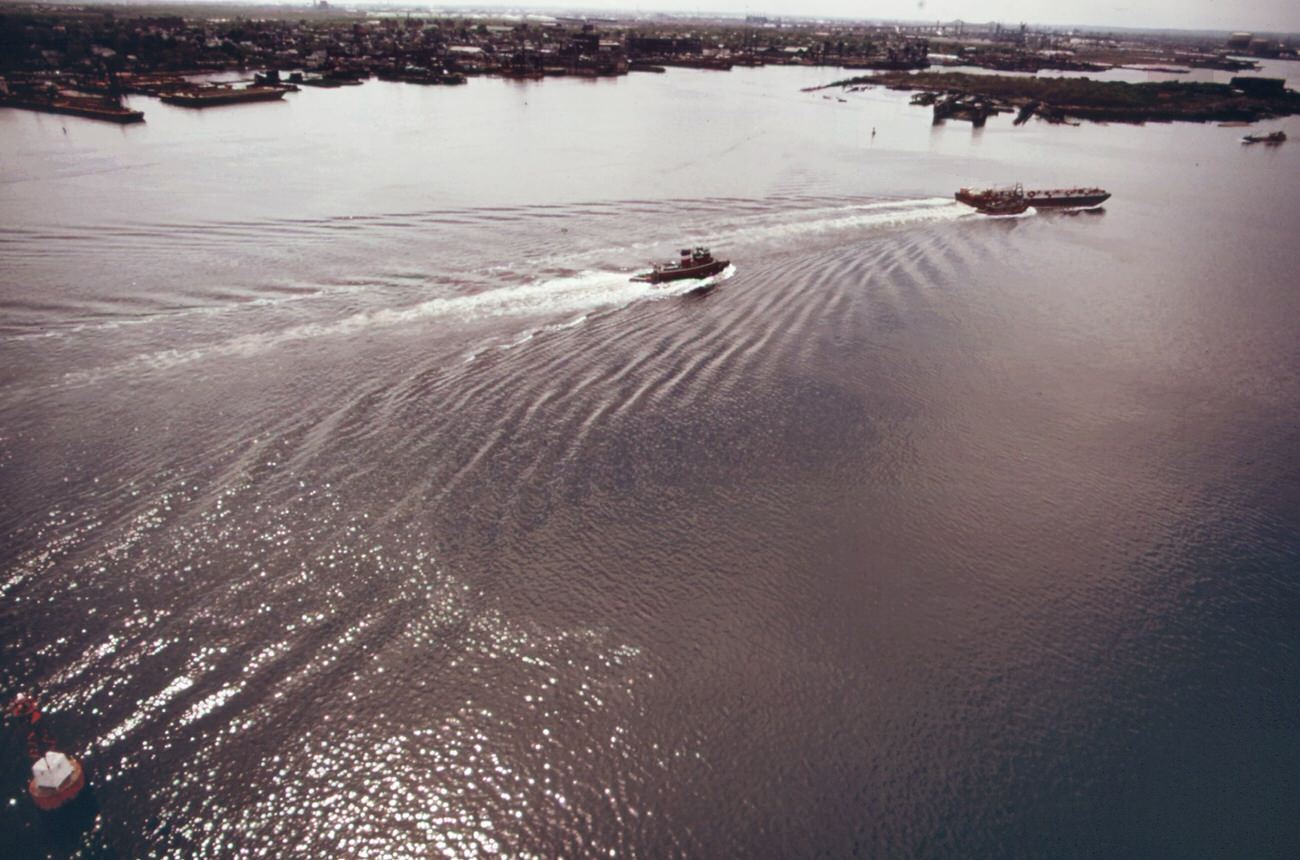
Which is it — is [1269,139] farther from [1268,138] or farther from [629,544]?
[629,544]

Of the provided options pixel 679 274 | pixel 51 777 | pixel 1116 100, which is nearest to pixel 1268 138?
pixel 1116 100

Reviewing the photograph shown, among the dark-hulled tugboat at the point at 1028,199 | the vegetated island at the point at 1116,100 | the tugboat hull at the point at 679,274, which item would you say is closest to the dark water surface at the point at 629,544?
the tugboat hull at the point at 679,274

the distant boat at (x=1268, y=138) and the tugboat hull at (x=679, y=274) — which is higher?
the distant boat at (x=1268, y=138)

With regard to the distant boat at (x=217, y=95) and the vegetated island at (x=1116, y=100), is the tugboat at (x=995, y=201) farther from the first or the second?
the distant boat at (x=217, y=95)

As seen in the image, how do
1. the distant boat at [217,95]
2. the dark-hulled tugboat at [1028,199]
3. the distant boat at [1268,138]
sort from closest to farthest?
the dark-hulled tugboat at [1028,199] → the distant boat at [217,95] → the distant boat at [1268,138]

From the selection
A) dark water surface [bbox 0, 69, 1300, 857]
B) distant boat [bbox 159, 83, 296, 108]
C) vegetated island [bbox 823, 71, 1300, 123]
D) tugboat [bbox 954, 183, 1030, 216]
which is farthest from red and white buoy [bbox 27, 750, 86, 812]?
vegetated island [bbox 823, 71, 1300, 123]

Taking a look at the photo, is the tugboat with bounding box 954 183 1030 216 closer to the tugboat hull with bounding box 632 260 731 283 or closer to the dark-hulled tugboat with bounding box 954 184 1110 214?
the dark-hulled tugboat with bounding box 954 184 1110 214
